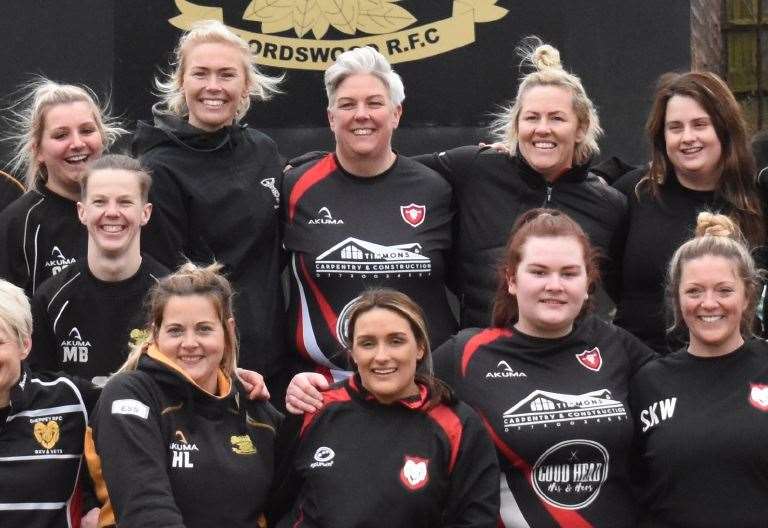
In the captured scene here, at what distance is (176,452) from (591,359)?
1380mm

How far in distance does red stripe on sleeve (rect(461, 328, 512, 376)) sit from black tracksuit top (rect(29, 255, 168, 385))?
111 centimetres

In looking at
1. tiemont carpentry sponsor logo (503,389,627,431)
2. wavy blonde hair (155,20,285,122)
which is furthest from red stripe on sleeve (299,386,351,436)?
wavy blonde hair (155,20,285,122)

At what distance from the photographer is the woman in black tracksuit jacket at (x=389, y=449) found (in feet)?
14.3

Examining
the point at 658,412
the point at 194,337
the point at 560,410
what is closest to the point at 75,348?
the point at 194,337

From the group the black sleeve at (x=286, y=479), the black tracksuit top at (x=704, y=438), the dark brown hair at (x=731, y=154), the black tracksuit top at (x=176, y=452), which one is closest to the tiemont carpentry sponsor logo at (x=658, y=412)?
the black tracksuit top at (x=704, y=438)

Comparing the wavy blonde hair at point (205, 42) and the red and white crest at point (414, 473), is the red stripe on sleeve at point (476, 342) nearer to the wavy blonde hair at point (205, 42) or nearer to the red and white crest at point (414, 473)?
the red and white crest at point (414, 473)

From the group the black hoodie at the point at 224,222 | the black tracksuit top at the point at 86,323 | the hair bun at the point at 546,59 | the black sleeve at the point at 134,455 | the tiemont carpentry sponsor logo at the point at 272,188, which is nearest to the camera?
the black sleeve at the point at 134,455

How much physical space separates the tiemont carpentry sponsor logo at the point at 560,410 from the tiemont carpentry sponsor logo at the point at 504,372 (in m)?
0.09

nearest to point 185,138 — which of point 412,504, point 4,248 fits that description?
point 4,248

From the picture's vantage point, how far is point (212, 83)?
17.3 ft

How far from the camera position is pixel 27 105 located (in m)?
6.69

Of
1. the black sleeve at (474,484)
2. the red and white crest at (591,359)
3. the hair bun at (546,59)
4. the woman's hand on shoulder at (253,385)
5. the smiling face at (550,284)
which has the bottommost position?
the black sleeve at (474,484)

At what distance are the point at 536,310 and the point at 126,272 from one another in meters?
1.43

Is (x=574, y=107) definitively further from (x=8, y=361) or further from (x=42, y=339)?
(x=8, y=361)
